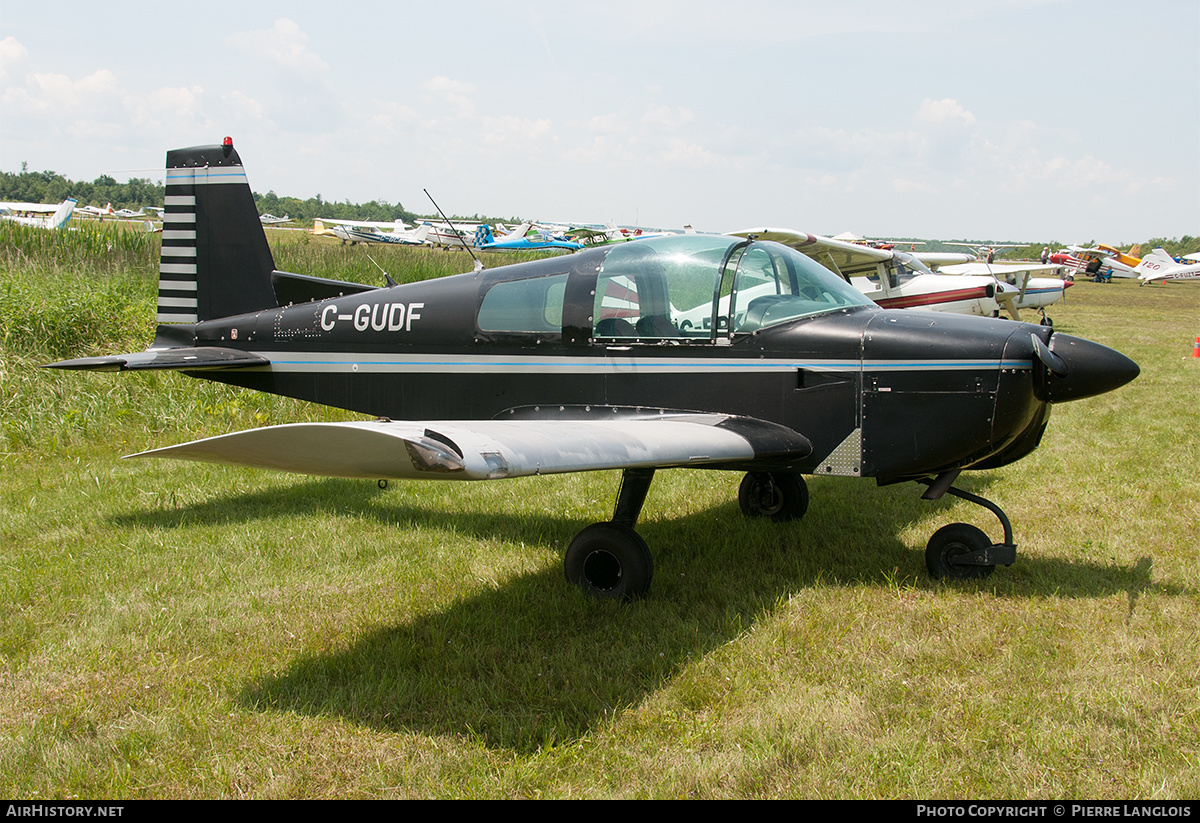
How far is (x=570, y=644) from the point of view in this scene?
405cm

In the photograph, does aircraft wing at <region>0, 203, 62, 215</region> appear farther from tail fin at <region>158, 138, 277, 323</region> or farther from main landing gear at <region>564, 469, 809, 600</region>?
main landing gear at <region>564, 469, 809, 600</region>

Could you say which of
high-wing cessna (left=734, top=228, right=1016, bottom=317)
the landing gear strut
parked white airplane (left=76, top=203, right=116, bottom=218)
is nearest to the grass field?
the landing gear strut

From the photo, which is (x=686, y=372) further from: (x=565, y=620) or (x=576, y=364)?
(x=565, y=620)

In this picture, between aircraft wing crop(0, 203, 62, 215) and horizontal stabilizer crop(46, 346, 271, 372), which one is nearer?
horizontal stabilizer crop(46, 346, 271, 372)

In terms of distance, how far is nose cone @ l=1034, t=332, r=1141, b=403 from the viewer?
13.6 ft

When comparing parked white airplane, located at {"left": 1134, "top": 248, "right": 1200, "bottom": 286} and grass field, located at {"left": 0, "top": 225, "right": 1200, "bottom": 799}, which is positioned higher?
parked white airplane, located at {"left": 1134, "top": 248, "right": 1200, "bottom": 286}

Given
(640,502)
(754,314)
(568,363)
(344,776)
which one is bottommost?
(344,776)

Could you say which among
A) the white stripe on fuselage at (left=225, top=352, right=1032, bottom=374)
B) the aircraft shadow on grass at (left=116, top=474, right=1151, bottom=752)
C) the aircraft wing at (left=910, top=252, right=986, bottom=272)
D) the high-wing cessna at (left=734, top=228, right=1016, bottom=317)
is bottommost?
the aircraft shadow on grass at (left=116, top=474, right=1151, bottom=752)

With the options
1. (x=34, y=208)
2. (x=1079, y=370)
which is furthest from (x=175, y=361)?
(x=34, y=208)

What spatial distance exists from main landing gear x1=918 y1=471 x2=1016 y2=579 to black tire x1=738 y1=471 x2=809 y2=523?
1.33 metres

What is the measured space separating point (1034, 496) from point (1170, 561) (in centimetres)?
168

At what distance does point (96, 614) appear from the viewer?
437cm
